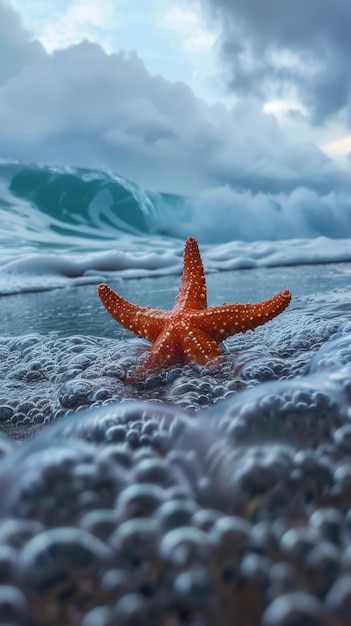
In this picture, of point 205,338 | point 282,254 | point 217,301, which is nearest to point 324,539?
point 205,338

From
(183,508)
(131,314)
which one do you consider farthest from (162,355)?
(183,508)

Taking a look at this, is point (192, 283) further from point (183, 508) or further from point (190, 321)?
point (183, 508)

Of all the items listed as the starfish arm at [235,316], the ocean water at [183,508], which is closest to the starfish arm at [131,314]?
the starfish arm at [235,316]

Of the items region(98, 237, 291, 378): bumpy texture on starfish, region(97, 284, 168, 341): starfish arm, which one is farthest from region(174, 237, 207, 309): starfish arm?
region(97, 284, 168, 341): starfish arm

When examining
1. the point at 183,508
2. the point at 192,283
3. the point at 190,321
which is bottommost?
the point at 183,508

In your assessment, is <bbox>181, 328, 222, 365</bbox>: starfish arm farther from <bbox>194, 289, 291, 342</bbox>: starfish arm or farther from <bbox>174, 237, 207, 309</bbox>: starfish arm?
<bbox>174, 237, 207, 309</bbox>: starfish arm

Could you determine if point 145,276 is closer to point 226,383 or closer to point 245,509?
point 226,383
